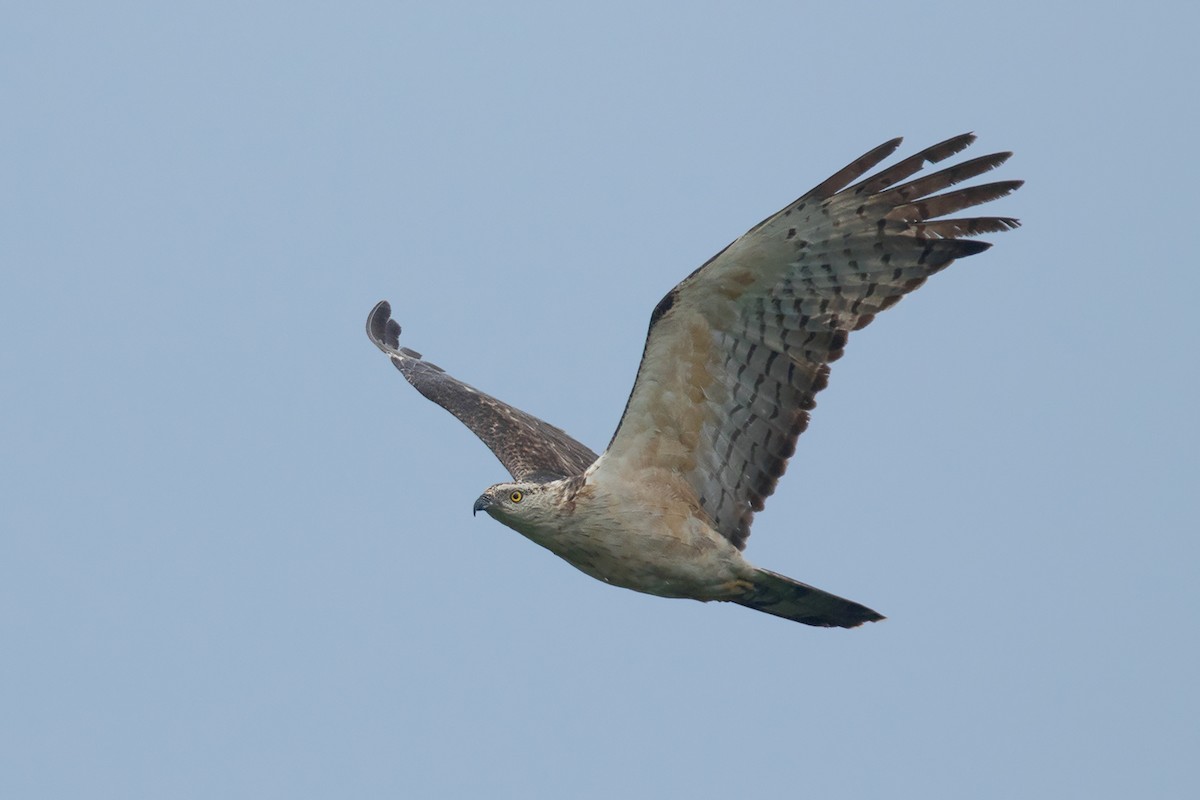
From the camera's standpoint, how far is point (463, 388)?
1659 cm

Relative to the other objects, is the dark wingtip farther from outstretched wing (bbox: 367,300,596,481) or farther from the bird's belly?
the bird's belly

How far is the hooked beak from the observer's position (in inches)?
496

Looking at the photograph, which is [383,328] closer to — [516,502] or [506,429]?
[506,429]

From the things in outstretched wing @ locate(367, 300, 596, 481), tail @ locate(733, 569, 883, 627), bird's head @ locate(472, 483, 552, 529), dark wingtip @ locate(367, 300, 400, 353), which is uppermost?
dark wingtip @ locate(367, 300, 400, 353)

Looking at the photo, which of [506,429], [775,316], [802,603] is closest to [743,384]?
[775,316]

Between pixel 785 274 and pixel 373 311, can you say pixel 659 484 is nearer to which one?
pixel 785 274

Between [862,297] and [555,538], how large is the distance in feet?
8.83

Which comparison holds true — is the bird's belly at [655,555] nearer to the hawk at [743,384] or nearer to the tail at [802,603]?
the hawk at [743,384]

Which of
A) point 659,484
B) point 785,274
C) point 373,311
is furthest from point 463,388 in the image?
point 785,274

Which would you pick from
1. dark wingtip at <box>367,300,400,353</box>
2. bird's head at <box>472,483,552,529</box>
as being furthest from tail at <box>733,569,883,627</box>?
dark wingtip at <box>367,300,400,353</box>

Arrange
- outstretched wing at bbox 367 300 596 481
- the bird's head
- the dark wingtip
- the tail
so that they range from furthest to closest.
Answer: the dark wingtip → outstretched wing at bbox 367 300 596 481 → the tail → the bird's head

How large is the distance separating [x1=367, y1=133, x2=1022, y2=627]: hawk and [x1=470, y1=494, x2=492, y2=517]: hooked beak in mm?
14

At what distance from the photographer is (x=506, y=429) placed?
15.5 metres

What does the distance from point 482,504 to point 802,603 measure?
2369mm
